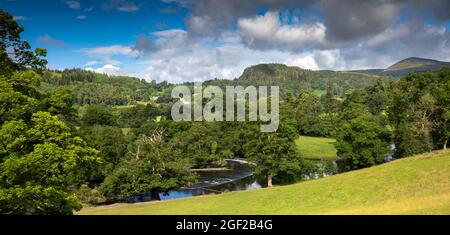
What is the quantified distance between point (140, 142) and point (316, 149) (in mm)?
64727

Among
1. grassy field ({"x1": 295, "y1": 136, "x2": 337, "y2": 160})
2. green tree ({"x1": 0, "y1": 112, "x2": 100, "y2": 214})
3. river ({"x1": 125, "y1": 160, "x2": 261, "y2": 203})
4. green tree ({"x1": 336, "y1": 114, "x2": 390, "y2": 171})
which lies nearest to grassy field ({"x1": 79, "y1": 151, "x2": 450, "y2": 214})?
green tree ({"x1": 0, "y1": 112, "x2": 100, "y2": 214})

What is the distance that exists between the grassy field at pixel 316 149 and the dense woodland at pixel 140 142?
14130 millimetres

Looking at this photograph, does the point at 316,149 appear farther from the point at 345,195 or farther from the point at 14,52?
the point at 14,52

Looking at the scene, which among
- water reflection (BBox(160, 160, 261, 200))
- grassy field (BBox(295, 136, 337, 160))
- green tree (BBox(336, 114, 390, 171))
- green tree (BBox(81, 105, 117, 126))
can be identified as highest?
green tree (BBox(81, 105, 117, 126))

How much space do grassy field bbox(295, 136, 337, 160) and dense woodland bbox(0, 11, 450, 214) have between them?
46.4 feet

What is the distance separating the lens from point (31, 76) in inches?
1022

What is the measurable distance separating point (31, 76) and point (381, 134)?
72983 mm

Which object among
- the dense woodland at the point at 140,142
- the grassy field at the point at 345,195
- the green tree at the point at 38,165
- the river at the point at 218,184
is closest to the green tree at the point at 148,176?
the dense woodland at the point at 140,142

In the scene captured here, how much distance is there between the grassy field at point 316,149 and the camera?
108 metres

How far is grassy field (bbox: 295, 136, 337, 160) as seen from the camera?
108m

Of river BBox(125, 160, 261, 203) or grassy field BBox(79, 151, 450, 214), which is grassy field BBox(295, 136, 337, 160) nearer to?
river BBox(125, 160, 261, 203)

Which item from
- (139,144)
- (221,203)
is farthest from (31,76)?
(139,144)

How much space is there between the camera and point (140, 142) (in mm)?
70562
